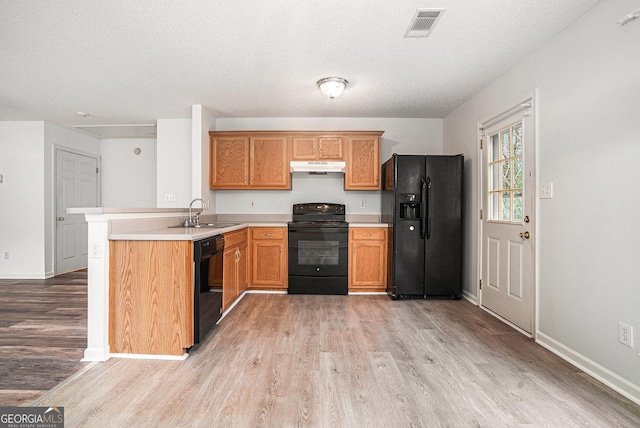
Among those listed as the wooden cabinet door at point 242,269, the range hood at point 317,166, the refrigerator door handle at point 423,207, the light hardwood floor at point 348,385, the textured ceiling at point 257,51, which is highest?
the textured ceiling at point 257,51

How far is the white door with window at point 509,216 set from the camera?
269cm

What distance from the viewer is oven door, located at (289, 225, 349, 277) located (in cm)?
401

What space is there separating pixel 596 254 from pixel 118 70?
4263 millimetres

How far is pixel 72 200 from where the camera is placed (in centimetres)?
536

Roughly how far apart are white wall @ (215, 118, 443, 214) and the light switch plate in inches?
89.6

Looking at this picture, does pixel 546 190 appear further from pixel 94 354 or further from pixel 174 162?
pixel 174 162

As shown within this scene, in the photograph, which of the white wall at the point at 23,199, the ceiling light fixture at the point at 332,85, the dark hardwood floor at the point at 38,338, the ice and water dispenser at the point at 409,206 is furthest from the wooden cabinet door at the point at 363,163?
the white wall at the point at 23,199

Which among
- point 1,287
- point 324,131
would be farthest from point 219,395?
point 1,287

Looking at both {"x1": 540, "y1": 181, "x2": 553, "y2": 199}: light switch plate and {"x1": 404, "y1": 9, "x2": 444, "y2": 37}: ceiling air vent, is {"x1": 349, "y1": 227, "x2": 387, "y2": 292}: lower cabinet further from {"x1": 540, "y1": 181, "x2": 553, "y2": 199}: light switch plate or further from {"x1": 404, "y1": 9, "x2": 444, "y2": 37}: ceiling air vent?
{"x1": 404, "y1": 9, "x2": 444, "y2": 37}: ceiling air vent

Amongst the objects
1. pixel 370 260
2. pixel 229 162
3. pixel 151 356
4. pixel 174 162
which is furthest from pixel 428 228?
pixel 174 162

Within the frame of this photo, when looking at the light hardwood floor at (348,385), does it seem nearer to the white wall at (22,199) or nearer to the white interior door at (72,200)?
the white wall at (22,199)

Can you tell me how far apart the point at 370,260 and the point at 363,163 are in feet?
4.38

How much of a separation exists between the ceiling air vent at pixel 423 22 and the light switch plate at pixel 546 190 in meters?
1.51

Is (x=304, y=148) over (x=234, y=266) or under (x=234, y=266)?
over
